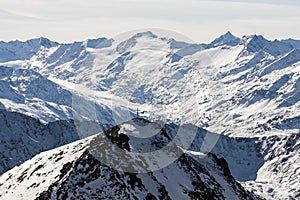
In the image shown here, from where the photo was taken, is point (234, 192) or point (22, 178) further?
point (234, 192)

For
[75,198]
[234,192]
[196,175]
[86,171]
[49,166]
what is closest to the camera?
[75,198]

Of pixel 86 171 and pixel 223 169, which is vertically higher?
pixel 86 171

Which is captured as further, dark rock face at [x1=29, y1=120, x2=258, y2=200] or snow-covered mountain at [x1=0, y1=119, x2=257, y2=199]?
snow-covered mountain at [x1=0, y1=119, x2=257, y2=199]

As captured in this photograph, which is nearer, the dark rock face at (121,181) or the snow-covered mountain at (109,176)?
the dark rock face at (121,181)

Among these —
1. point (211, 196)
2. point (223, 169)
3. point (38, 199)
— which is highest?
point (38, 199)

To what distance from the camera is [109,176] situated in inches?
3871

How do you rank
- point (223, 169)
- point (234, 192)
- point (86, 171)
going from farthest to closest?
point (223, 169) → point (234, 192) → point (86, 171)

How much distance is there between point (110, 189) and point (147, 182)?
847cm

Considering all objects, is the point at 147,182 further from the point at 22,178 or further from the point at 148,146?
the point at 22,178

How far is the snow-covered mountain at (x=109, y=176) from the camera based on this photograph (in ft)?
315

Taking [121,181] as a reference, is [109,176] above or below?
above

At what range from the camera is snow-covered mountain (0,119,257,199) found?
95.9 meters

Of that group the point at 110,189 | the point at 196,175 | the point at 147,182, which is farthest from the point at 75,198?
the point at 196,175

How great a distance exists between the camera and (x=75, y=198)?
92562 millimetres
